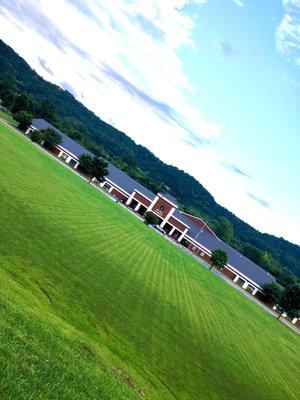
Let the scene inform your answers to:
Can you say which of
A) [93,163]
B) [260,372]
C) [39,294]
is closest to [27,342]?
[39,294]

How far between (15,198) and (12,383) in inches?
886

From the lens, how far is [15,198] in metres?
29.7

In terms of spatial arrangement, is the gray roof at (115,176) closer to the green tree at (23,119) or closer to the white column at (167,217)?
the green tree at (23,119)

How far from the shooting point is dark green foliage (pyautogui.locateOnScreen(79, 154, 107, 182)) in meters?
97.6

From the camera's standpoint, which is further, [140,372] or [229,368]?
[229,368]

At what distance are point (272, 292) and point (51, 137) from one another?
62978 millimetres

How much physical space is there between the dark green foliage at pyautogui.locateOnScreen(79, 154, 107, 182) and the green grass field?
57.2m

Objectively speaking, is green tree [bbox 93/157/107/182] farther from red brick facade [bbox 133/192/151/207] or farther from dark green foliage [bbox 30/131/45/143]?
dark green foliage [bbox 30/131/45/143]

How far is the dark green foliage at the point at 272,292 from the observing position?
84.1 meters

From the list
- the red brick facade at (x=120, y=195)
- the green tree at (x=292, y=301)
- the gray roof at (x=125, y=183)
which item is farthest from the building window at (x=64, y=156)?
the green tree at (x=292, y=301)

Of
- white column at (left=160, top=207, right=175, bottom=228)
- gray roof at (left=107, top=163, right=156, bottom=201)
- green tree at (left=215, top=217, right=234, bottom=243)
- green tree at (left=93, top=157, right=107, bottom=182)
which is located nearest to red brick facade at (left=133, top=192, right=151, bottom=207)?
gray roof at (left=107, top=163, right=156, bottom=201)

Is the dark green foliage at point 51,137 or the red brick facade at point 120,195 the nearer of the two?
the dark green foliage at point 51,137

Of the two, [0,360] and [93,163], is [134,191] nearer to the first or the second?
[93,163]

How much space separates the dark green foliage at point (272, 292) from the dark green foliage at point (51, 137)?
198 ft
